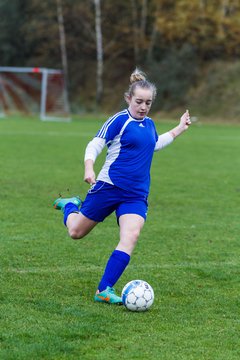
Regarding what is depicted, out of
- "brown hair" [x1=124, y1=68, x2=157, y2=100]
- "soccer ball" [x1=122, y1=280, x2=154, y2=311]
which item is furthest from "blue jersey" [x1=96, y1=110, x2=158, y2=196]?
"soccer ball" [x1=122, y1=280, x2=154, y2=311]

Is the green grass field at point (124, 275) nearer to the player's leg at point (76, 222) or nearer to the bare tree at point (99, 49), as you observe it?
the player's leg at point (76, 222)

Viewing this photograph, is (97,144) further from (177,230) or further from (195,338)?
(177,230)

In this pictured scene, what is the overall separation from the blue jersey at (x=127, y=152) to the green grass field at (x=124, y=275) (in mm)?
984

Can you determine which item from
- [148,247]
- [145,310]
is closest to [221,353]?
[145,310]

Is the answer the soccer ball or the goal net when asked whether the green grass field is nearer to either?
the soccer ball

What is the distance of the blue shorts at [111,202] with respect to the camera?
262 inches

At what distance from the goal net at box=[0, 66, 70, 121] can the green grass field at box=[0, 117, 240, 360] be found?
75.6 ft

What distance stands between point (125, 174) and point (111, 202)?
0.26 m

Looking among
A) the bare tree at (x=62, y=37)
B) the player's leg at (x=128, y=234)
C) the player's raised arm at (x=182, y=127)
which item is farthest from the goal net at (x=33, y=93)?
the player's leg at (x=128, y=234)

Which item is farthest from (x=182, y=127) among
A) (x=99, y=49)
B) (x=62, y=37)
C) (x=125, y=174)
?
(x=62, y=37)

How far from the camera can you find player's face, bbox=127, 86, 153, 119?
6.56 metres

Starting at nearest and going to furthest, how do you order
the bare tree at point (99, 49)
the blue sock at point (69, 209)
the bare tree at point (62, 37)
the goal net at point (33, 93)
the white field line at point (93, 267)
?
the blue sock at point (69, 209) → the white field line at point (93, 267) → the goal net at point (33, 93) → the bare tree at point (99, 49) → the bare tree at point (62, 37)

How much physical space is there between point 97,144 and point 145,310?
4.62ft

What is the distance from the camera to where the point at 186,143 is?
1015 inches
